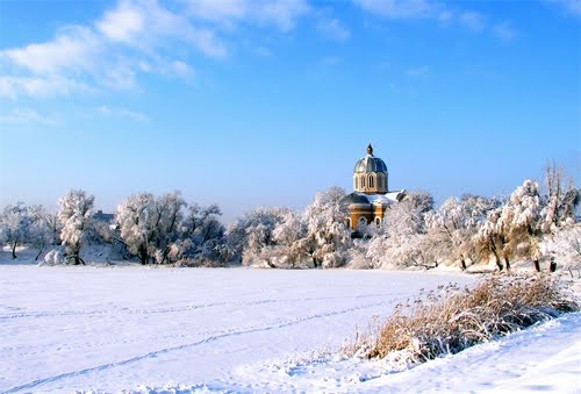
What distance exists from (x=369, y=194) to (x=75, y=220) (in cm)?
3304

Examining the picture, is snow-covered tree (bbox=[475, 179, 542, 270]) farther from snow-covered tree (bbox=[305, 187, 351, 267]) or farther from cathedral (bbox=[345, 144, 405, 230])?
cathedral (bbox=[345, 144, 405, 230])

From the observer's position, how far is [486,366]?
7445 mm

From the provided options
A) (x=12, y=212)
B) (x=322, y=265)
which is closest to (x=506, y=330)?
(x=322, y=265)

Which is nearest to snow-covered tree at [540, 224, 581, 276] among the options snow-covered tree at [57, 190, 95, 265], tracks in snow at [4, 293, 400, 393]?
tracks in snow at [4, 293, 400, 393]

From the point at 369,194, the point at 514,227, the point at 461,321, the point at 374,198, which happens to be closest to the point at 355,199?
the point at 374,198

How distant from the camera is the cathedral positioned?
63.4 m

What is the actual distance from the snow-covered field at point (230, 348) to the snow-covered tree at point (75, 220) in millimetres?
27433

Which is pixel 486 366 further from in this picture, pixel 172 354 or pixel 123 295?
pixel 123 295

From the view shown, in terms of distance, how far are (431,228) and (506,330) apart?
33683 millimetres

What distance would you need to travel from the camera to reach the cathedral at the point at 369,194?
208ft

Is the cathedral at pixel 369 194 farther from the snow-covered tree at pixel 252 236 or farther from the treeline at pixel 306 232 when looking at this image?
the snow-covered tree at pixel 252 236

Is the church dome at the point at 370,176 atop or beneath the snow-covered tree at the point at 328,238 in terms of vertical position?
atop

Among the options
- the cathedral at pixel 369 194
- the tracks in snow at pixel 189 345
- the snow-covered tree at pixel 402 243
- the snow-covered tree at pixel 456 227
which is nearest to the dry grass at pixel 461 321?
the tracks in snow at pixel 189 345

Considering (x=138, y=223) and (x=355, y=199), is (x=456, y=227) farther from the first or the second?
(x=138, y=223)
